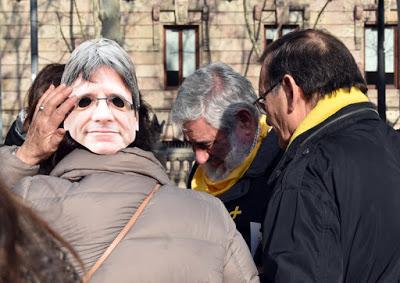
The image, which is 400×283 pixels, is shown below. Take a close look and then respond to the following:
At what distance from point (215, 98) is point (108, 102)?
1.37 m

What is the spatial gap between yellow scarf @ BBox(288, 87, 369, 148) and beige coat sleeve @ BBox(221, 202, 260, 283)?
534mm

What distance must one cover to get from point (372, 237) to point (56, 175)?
0.97 m

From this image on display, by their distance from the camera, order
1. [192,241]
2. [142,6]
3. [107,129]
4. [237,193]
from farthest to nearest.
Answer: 1. [142,6]
2. [237,193]
3. [107,129]
4. [192,241]

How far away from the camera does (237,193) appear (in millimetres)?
3375

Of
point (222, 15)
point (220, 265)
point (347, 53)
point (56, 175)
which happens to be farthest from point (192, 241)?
point (222, 15)

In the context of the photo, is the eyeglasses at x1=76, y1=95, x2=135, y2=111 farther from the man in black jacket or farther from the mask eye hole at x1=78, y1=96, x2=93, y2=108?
the man in black jacket

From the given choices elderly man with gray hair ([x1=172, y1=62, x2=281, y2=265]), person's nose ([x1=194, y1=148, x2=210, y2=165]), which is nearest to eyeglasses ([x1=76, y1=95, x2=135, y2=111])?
elderly man with gray hair ([x1=172, y1=62, x2=281, y2=265])

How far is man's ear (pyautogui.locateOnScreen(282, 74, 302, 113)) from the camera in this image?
2.65 meters

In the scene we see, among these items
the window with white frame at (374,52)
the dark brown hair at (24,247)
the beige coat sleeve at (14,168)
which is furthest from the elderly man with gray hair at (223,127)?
the window with white frame at (374,52)

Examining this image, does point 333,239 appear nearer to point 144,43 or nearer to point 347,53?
point 347,53

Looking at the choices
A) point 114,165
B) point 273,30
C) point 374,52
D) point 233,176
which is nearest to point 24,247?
point 114,165

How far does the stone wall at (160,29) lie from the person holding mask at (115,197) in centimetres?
1770

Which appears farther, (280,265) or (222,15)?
(222,15)

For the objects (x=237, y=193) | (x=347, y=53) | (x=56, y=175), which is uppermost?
(x=347, y=53)
